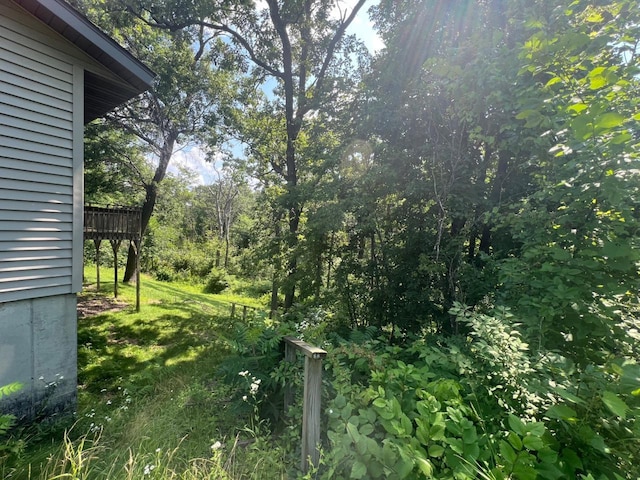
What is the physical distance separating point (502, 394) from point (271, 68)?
10.1 m

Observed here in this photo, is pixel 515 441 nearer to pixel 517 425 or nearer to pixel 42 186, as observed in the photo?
pixel 517 425

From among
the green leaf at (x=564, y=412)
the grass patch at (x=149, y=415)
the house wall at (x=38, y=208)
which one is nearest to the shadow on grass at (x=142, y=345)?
the grass patch at (x=149, y=415)

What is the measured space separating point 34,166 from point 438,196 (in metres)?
4.91

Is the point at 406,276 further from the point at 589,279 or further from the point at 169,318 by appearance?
the point at 169,318

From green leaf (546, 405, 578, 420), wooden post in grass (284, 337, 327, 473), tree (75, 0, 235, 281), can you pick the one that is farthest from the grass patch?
tree (75, 0, 235, 281)

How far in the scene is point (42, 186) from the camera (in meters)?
3.36

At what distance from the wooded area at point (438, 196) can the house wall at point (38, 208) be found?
8.96 feet

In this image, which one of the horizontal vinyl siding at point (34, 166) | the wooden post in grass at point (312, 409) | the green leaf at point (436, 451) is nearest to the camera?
the green leaf at point (436, 451)

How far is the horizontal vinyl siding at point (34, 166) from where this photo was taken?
3.13m

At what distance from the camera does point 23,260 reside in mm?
3236

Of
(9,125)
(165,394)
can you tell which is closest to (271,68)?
(9,125)

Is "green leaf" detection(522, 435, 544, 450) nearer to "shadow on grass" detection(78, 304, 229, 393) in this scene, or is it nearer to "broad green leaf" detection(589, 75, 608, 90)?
"broad green leaf" detection(589, 75, 608, 90)

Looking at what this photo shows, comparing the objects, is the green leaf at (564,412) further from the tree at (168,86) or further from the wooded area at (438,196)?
the tree at (168,86)

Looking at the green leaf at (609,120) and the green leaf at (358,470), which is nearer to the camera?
the green leaf at (358,470)
